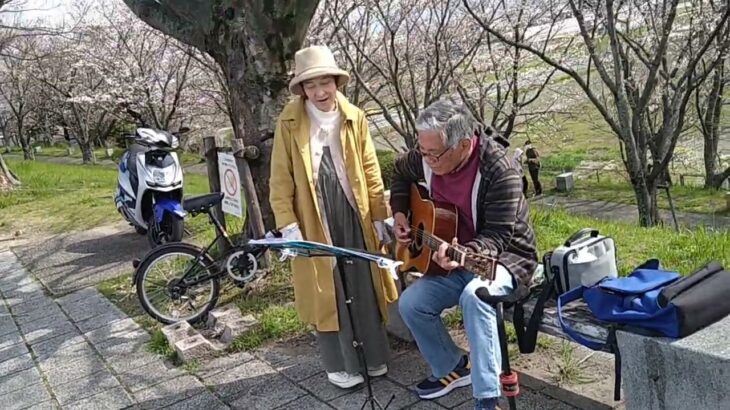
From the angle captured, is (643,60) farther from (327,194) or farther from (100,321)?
(100,321)

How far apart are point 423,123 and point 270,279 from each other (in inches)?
108

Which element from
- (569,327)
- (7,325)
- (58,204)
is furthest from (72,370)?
(58,204)

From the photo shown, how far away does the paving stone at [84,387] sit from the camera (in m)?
3.98

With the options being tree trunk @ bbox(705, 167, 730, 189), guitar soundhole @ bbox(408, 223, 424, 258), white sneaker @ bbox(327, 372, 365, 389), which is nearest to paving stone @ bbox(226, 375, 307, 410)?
white sneaker @ bbox(327, 372, 365, 389)

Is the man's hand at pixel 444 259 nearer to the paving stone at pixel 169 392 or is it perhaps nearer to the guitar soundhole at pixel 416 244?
the guitar soundhole at pixel 416 244

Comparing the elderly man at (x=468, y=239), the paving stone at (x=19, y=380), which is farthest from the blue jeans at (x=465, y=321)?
the paving stone at (x=19, y=380)

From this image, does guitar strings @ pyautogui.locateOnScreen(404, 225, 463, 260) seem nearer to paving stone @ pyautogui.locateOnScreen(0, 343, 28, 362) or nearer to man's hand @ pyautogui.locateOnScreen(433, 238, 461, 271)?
man's hand @ pyautogui.locateOnScreen(433, 238, 461, 271)

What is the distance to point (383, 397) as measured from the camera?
3.50m

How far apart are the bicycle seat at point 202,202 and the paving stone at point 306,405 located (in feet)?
7.01

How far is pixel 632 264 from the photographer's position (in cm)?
503

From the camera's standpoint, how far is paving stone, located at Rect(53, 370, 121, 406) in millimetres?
3979

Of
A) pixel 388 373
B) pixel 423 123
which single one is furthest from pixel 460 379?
pixel 423 123

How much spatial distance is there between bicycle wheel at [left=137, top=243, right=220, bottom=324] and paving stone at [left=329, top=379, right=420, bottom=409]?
1737mm

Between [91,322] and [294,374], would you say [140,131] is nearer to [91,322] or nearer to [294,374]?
[91,322]
